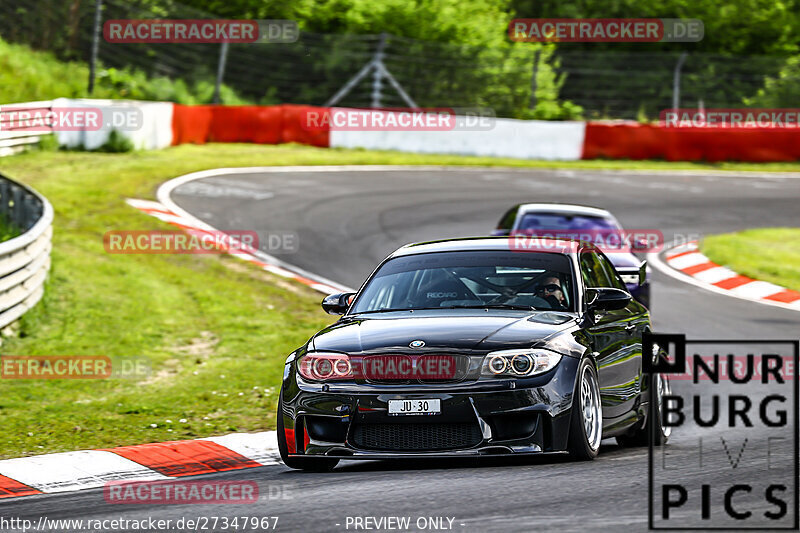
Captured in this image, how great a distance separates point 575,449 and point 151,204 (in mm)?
15039

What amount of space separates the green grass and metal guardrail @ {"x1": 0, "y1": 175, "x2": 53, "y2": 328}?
9.83m

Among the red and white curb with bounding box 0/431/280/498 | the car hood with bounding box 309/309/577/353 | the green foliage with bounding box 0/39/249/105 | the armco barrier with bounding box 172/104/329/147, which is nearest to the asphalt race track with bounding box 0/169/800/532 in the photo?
the red and white curb with bounding box 0/431/280/498

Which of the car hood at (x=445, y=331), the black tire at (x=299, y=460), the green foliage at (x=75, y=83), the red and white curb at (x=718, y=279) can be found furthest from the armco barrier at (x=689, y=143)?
the black tire at (x=299, y=460)

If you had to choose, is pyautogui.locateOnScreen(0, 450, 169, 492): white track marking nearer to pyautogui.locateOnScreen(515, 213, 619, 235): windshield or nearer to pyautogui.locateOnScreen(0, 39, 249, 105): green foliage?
pyautogui.locateOnScreen(515, 213, 619, 235): windshield

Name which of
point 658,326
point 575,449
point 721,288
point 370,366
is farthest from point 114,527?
point 721,288

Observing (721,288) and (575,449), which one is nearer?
(575,449)

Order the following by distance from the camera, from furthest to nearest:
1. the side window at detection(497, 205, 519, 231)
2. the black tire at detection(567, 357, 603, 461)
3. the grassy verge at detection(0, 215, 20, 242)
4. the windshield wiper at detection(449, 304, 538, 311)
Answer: the side window at detection(497, 205, 519, 231), the grassy verge at detection(0, 215, 20, 242), the windshield wiper at detection(449, 304, 538, 311), the black tire at detection(567, 357, 603, 461)

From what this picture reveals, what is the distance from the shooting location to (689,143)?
34719mm

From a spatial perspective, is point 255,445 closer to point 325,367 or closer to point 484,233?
point 325,367

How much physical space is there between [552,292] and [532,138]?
27.1 m

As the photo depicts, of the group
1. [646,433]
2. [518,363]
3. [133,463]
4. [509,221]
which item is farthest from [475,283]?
[509,221]

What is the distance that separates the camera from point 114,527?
576 centimetres

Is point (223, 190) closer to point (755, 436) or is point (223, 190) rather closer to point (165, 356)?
point (165, 356)

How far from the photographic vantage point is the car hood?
689cm
